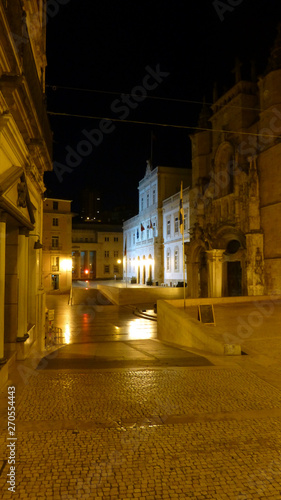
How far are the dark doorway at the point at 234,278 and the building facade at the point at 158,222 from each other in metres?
12.6

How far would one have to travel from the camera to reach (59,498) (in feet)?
10.7

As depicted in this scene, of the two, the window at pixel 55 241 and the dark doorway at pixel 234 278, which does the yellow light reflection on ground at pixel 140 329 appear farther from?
the window at pixel 55 241

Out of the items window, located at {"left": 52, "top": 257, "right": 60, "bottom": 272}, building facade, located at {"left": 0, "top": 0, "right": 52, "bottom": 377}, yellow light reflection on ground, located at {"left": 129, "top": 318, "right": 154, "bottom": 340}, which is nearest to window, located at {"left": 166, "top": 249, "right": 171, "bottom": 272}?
window, located at {"left": 52, "top": 257, "right": 60, "bottom": 272}

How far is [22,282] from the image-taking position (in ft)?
30.1

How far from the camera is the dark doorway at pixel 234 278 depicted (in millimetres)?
27562

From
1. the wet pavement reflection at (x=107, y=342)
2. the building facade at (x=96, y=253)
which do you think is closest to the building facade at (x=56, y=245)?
the wet pavement reflection at (x=107, y=342)

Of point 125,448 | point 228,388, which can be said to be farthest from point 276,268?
point 125,448

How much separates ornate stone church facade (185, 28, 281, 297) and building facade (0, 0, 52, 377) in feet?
45.7

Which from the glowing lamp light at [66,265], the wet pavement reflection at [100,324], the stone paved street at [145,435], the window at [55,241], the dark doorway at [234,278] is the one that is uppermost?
the window at [55,241]

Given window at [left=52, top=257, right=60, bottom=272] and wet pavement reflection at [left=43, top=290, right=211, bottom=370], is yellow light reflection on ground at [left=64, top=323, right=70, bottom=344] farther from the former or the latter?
window at [left=52, top=257, right=60, bottom=272]

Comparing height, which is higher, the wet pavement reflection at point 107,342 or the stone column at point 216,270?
the stone column at point 216,270

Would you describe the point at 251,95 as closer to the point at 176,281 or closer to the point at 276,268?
the point at 276,268

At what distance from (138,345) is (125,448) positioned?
9.20 m

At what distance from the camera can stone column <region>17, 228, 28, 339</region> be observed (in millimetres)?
8852
